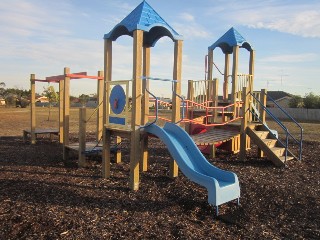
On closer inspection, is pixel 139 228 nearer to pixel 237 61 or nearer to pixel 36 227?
pixel 36 227

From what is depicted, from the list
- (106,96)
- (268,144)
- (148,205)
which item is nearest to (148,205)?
(148,205)

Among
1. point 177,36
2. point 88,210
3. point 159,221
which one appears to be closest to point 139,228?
point 159,221

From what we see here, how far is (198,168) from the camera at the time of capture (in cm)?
607

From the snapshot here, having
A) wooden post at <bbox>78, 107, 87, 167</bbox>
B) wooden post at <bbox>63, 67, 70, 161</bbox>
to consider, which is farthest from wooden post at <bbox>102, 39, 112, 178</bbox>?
wooden post at <bbox>63, 67, 70, 161</bbox>

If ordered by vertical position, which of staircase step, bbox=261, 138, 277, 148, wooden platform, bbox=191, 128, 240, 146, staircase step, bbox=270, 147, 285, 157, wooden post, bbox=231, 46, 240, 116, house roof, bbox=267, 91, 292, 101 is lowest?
staircase step, bbox=270, 147, 285, 157

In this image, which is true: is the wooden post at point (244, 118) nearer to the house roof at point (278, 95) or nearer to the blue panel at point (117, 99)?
the blue panel at point (117, 99)

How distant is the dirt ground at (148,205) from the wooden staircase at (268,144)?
30 cm

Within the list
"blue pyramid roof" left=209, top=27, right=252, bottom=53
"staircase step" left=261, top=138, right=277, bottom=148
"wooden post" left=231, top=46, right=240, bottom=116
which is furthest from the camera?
"blue pyramid roof" left=209, top=27, right=252, bottom=53

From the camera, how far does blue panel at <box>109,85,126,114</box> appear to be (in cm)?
688

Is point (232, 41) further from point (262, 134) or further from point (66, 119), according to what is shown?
point (66, 119)

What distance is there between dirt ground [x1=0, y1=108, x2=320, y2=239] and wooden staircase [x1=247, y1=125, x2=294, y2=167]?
12.0 inches

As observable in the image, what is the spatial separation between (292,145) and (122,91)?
924cm

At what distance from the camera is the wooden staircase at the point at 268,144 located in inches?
348

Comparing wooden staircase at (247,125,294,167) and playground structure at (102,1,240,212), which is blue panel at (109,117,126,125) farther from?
wooden staircase at (247,125,294,167)
